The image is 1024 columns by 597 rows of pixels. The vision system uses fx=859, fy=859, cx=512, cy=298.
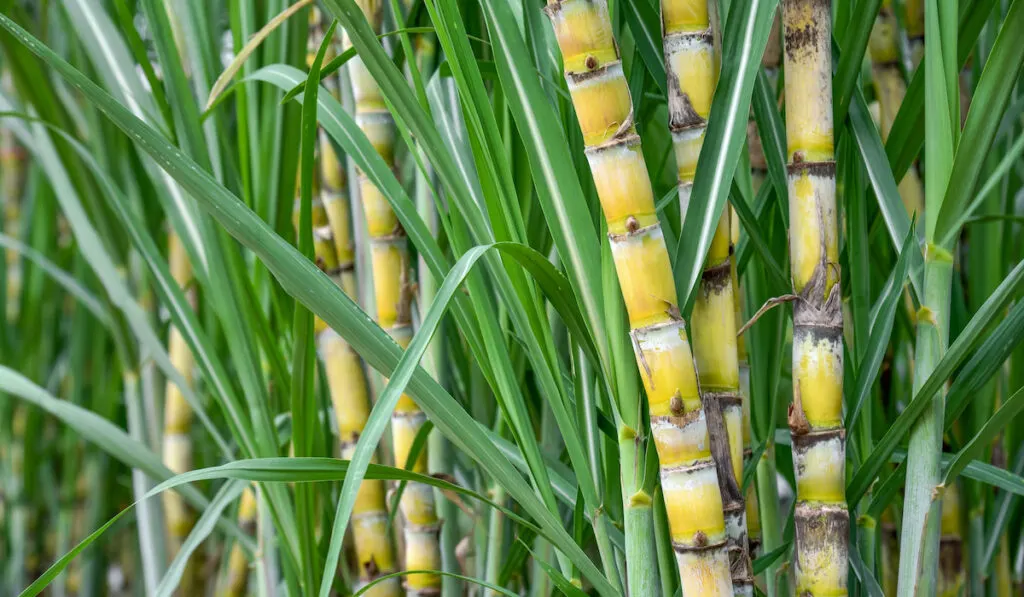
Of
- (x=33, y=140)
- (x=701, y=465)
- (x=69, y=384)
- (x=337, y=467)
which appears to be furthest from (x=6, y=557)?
(x=701, y=465)

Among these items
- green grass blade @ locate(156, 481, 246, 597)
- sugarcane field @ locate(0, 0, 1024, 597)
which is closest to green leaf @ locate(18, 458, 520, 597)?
sugarcane field @ locate(0, 0, 1024, 597)

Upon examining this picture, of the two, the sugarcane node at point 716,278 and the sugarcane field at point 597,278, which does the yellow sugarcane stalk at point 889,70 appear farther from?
the sugarcane node at point 716,278

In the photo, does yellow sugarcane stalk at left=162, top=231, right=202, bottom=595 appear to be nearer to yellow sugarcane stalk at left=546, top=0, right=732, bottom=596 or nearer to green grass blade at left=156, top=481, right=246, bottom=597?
green grass blade at left=156, top=481, right=246, bottom=597

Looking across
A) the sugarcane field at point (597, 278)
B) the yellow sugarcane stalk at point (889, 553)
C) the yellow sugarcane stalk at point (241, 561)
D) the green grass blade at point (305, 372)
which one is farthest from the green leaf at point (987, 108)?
the yellow sugarcane stalk at point (241, 561)

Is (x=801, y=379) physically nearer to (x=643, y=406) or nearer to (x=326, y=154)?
(x=643, y=406)

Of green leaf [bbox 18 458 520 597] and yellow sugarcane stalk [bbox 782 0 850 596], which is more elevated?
yellow sugarcane stalk [bbox 782 0 850 596]

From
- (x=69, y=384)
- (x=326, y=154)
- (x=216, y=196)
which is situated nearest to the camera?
(x=216, y=196)
